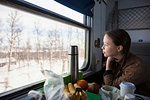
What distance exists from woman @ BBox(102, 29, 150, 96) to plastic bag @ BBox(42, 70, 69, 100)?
68 cm

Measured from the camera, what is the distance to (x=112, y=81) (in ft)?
3.48

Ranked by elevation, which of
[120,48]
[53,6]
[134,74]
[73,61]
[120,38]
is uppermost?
[53,6]

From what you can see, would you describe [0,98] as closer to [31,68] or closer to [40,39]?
[31,68]

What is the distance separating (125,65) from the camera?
1.03 meters

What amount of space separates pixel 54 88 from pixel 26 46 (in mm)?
467

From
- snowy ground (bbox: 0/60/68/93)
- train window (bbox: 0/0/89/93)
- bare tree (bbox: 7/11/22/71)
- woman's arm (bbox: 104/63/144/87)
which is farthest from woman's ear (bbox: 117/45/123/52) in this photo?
bare tree (bbox: 7/11/22/71)

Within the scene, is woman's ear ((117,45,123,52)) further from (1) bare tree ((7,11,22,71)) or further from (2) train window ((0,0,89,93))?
(1) bare tree ((7,11,22,71))

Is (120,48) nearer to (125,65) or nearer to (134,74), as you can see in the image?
(125,65)

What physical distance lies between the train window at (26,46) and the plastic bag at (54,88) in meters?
0.31

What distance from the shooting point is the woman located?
95cm

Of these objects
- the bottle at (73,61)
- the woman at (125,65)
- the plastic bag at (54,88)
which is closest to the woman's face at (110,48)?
the woman at (125,65)

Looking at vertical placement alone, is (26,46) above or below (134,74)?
above

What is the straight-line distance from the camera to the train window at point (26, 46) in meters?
0.70

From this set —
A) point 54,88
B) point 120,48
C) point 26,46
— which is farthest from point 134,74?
point 26,46
